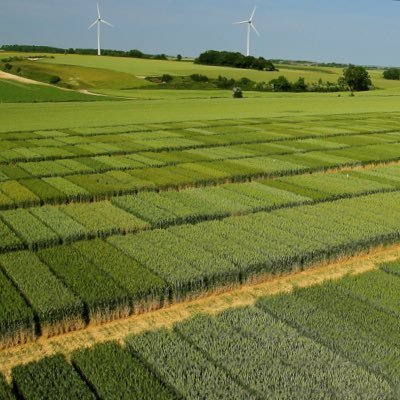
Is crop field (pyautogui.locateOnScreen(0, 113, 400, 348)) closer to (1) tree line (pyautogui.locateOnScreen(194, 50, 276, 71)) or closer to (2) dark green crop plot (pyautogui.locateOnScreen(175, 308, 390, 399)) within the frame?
(2) dark green crop plot (pyautogui.locateOnScreen(175, 308, 390, 399))

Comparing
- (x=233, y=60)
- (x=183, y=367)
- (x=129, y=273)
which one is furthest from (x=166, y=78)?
(x=183, y=367)

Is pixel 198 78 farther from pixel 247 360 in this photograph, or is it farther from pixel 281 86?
pixel 247 360

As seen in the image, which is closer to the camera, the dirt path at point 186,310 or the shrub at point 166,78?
the dirt path at point 186,310

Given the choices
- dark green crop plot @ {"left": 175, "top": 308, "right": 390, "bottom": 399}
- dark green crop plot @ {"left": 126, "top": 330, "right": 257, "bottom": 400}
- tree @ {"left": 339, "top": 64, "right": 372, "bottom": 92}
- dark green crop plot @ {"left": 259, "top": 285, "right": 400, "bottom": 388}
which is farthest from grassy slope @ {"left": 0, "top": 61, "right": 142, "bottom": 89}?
dark green crop plot @ {"left": 126, "top": 330, "right": 257, "bottom": 400}

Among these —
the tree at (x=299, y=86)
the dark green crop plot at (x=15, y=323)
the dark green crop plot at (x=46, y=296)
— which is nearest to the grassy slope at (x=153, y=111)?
the tree at (x=299, y=86)

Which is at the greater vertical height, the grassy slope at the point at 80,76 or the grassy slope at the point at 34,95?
the grassy slope at the point at 80,76

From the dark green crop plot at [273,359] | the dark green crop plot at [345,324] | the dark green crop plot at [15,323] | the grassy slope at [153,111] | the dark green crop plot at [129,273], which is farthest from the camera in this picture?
the grassy slope at [153,111]

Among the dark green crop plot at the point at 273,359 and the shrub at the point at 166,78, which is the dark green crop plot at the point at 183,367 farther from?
the shrub at the point at 166,78
